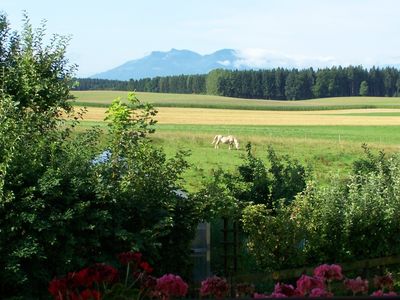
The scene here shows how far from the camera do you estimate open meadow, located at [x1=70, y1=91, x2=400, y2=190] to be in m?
39.0

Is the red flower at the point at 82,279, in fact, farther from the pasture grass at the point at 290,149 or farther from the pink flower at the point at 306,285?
the pasture grass at the point at 290,149

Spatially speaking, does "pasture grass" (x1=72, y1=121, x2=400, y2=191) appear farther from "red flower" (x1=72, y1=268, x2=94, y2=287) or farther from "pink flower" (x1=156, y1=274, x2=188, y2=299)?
"red flower" (x1=72, y1=268, x2=94, y2=287)

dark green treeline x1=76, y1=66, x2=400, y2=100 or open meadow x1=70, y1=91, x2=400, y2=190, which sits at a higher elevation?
dark green treeline x1=76, y1=66, x2=400, y2=100

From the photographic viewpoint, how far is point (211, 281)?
6.61 metres

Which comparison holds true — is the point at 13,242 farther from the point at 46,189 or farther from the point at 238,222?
the point at 238,222

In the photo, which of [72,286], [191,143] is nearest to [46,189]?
[72,286]

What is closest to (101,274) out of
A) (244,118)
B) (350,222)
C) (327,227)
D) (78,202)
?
(78,202)

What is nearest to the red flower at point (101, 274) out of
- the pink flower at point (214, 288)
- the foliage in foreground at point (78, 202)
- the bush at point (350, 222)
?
the pink flower at point (214, 288)

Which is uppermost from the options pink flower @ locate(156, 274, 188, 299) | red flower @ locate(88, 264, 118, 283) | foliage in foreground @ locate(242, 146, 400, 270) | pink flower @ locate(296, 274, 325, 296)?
red flower @ locate(88, 264, 118, 283)

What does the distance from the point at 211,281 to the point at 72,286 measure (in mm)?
1653

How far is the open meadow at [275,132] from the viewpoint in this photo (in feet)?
128

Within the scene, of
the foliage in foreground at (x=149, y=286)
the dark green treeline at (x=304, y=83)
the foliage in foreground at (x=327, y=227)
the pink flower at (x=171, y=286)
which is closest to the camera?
the foliage in foreground at (x=149, y=286)

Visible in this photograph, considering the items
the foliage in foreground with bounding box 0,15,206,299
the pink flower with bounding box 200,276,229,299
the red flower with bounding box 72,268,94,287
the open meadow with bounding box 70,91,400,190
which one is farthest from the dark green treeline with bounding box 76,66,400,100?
the red flower with bounding box 72,268,94,287

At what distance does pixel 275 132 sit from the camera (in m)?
62.1
